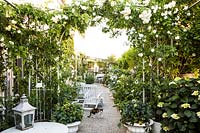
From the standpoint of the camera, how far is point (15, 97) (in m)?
4.86

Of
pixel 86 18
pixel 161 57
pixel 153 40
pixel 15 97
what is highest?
pixel 86 18

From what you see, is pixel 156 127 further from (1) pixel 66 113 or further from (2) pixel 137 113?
(1) pixel 66 113

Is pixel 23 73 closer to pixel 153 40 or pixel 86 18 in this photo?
pixel 86 18

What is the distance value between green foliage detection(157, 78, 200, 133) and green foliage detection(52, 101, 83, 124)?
2229 mm

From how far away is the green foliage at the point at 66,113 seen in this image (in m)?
5.20

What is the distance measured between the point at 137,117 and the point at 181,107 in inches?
65.4

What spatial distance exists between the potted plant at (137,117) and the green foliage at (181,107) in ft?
3.90

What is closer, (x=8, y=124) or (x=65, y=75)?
(x=8, y=124)

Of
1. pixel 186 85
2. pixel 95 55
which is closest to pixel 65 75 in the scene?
pixel 186 85

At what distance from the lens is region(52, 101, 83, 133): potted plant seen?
17.0 ft

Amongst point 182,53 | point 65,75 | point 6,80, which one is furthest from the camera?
point 65,75

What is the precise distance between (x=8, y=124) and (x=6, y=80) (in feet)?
2.86

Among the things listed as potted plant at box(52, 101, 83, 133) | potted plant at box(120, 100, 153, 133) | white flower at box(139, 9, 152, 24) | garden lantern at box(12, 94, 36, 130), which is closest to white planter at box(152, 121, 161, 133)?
potted plant at box(120, 100, 153, 133)

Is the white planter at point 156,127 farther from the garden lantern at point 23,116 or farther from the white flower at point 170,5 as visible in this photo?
the garden lantern at point 23,116
